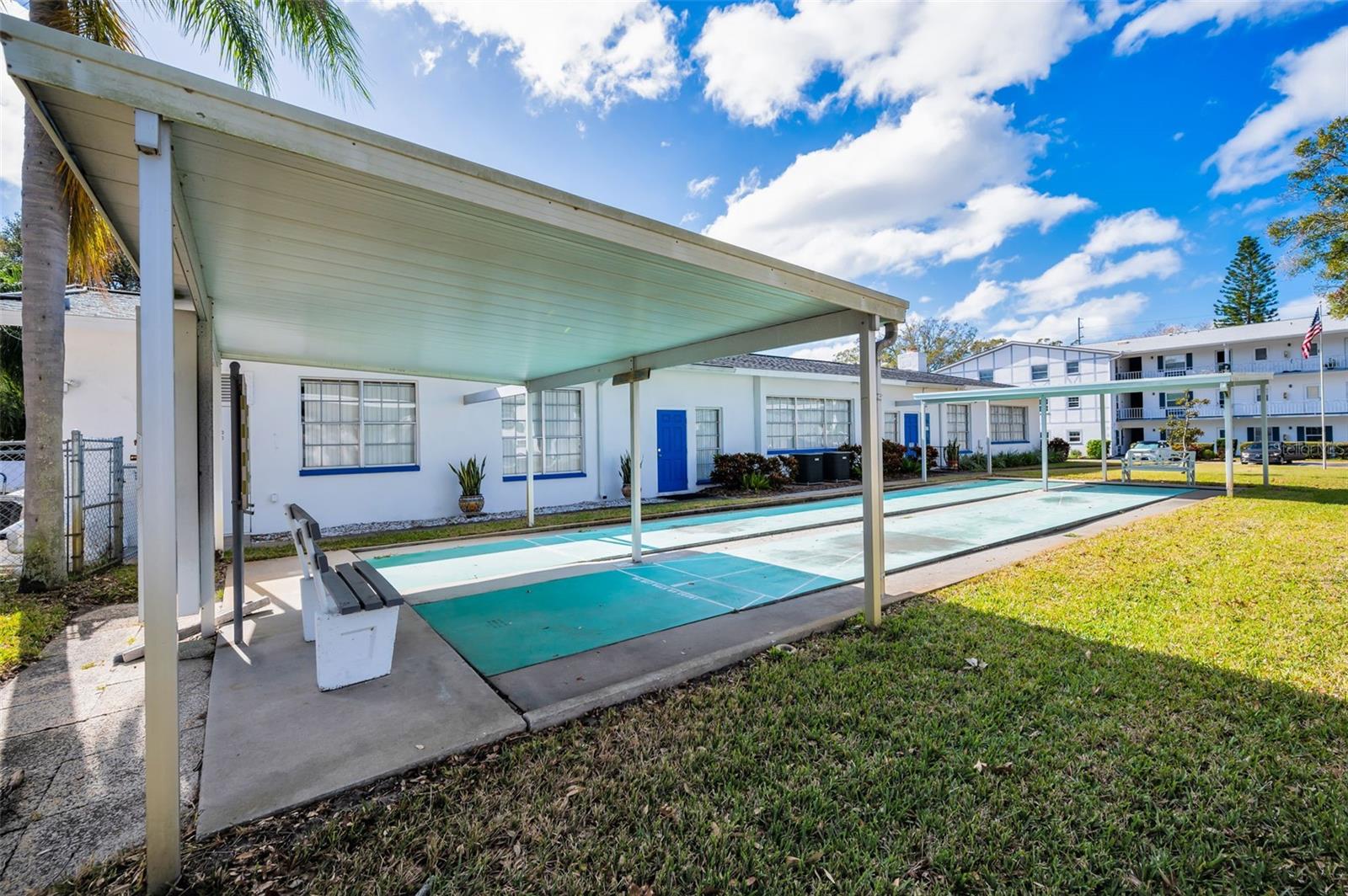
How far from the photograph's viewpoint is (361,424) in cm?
1015

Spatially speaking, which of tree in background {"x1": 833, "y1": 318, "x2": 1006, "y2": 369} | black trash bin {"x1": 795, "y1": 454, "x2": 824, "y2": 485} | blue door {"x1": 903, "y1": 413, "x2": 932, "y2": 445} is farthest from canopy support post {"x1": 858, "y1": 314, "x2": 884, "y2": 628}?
tree in background {"x1": 833, "y1": 318, "x2": 1006, "y2": 369}

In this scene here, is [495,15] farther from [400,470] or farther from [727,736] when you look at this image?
[727,736]

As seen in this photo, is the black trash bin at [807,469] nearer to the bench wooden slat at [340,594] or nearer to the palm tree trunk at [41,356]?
the bench wooden slat at [340,594]

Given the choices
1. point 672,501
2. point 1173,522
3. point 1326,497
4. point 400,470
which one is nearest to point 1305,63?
point 1326,497

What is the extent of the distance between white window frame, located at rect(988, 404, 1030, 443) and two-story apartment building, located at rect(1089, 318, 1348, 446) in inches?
372

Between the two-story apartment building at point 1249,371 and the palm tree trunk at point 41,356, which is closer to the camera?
the palm tree trunk at point 41,356

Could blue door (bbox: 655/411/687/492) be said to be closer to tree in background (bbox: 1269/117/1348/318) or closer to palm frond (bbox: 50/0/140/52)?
palm frond (bbox: 50/0/140/52)

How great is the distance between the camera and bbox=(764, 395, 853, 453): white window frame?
1689cm

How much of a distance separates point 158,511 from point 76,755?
1860 millimetres

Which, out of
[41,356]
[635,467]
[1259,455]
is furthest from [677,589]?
[1259,455]

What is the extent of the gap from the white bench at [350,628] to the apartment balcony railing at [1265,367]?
44.0 metres

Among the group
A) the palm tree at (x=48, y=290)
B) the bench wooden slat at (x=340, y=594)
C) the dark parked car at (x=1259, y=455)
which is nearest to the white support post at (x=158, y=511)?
the bench wooden slat at (x=340, y=594)

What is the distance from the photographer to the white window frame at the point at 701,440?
15.0m

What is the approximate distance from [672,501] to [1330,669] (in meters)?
10.2
